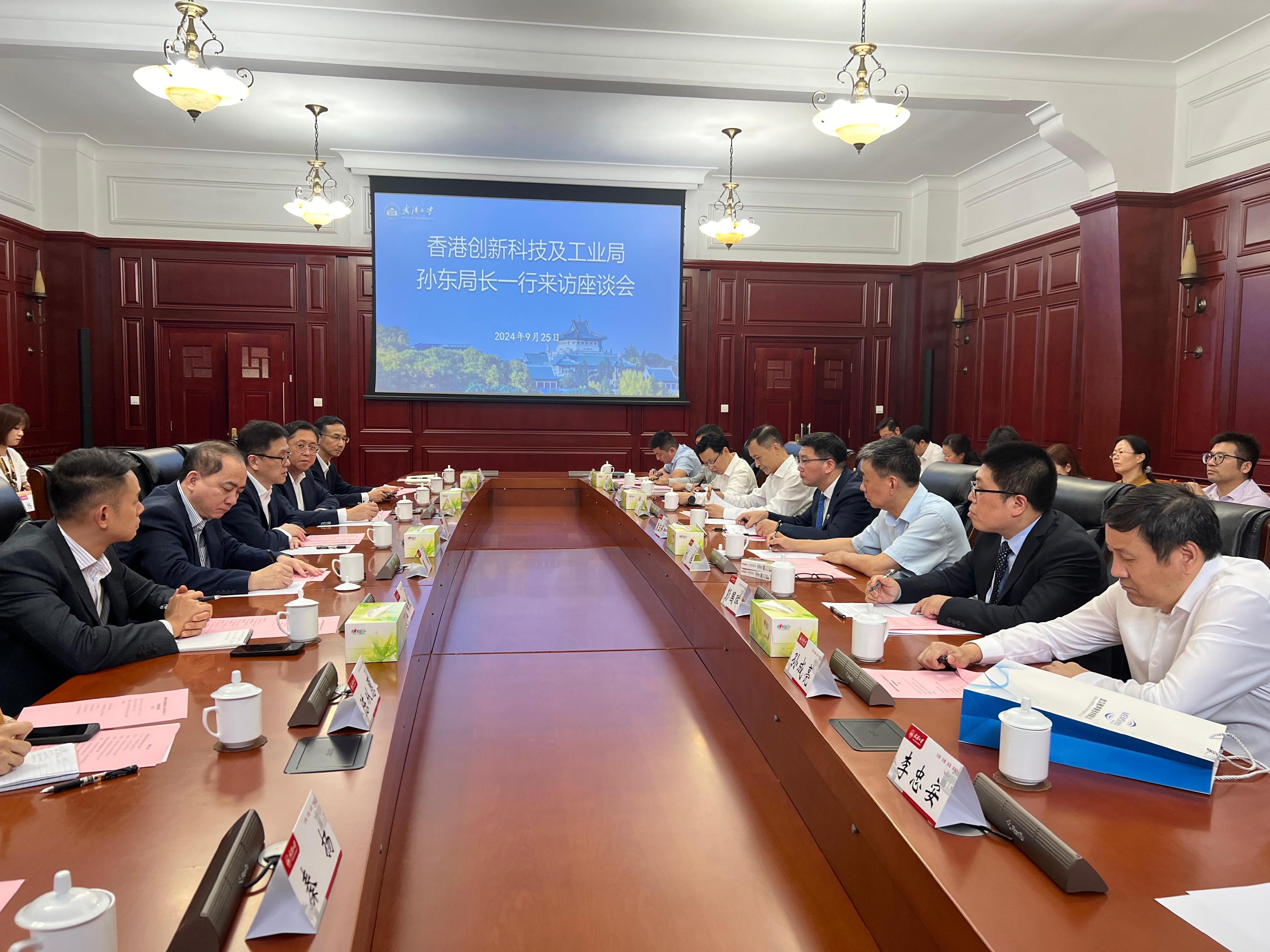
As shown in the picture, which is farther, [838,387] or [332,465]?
[838,387]

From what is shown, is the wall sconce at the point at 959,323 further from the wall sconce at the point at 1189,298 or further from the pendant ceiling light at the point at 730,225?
the wall sconce at the point at 1189,298

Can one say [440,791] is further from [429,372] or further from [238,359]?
[238,359]

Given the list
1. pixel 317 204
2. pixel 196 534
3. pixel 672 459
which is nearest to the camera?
pixel 196 534

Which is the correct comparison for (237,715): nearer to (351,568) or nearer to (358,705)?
(358,705)

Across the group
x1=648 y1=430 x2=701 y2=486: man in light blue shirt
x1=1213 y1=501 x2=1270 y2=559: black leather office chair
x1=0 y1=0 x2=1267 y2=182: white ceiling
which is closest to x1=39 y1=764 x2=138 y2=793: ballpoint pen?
x1=1213 y1=501 x2=1270 y2=559: black leather office chair

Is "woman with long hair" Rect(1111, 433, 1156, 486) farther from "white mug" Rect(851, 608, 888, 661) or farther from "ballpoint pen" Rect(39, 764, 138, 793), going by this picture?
"ballpoint pen" Rect(39, 764, 138, 793)

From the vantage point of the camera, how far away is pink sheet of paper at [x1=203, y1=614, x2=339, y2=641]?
1.78m

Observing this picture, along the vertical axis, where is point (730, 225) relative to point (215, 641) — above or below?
above

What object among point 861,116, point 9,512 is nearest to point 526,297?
point 861,116

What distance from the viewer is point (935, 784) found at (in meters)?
1.01

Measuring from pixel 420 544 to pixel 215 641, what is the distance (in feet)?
2.80

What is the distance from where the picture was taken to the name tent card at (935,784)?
98 centimetres

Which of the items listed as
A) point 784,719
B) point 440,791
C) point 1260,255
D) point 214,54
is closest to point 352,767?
point 440,791

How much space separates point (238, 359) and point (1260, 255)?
755 centimetres
